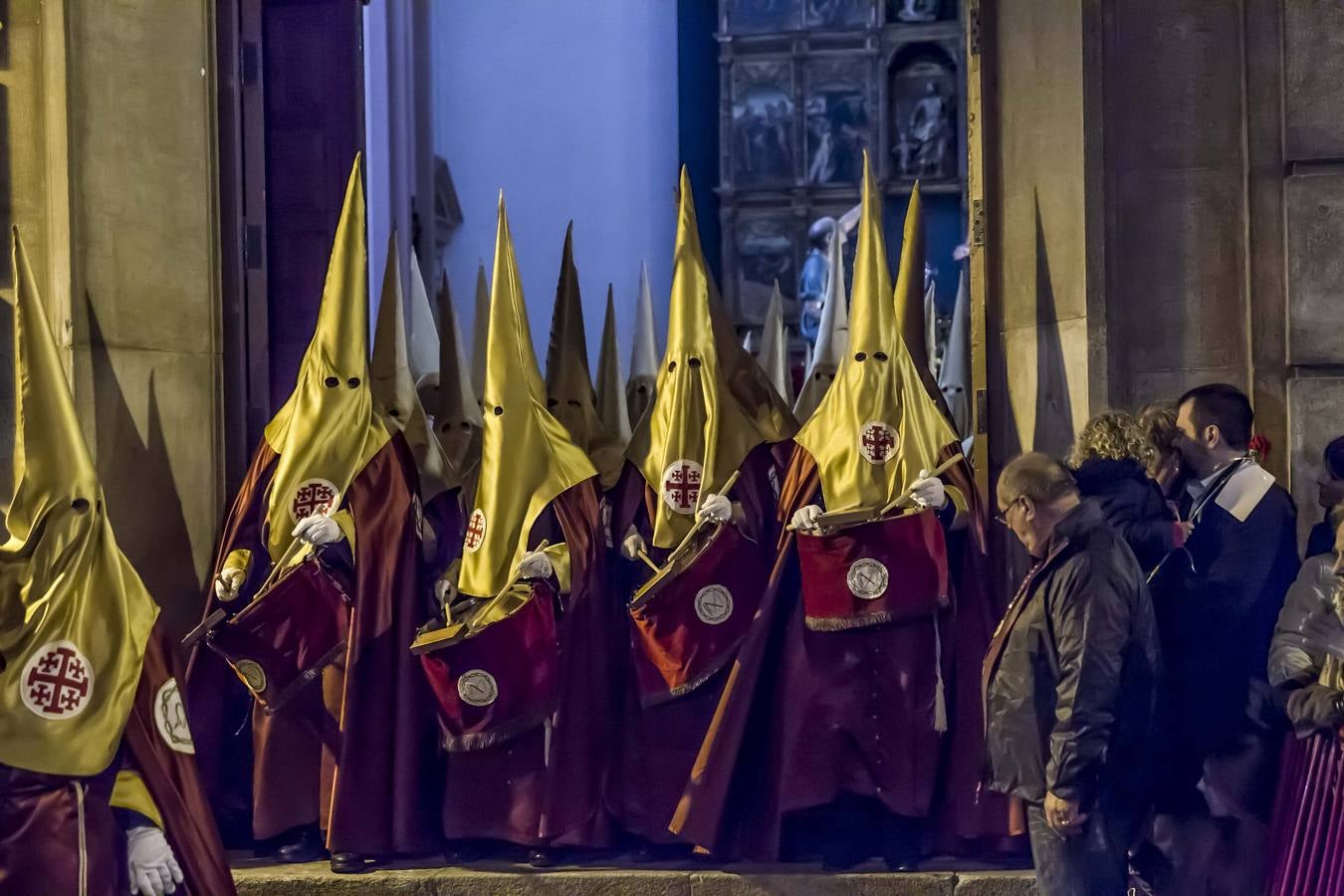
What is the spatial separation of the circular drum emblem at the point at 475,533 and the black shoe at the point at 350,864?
1061 millimetres

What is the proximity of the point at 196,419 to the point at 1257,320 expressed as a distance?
370 centimetres

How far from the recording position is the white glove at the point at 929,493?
582 cm

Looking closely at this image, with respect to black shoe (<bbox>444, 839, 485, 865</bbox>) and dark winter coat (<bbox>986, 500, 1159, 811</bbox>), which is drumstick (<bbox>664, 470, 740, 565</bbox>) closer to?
black shoe (<bbox>444, 839, 485, 865</bbox>)

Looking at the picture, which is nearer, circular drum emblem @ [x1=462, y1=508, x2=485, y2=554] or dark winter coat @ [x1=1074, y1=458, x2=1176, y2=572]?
dark winter coat @ [x1=1074, y1=458, x2=1176, y2=572]

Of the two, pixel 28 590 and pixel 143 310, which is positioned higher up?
pixel 143 310

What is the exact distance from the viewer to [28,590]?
4.44 m

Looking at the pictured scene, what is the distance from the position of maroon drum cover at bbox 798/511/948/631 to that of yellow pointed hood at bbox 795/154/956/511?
0.14m

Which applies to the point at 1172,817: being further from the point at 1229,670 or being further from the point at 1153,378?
the point at 1153,378

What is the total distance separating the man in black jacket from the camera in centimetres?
427

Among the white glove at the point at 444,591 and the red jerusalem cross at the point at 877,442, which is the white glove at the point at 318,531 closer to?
the white glove at the point at 444,591

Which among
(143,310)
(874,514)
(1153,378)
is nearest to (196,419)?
(143,310)

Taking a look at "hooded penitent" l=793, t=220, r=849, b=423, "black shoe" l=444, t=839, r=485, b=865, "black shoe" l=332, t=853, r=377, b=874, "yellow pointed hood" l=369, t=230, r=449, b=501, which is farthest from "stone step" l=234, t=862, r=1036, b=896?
"hooded penitent" l=793, t=220, r=849, b=423

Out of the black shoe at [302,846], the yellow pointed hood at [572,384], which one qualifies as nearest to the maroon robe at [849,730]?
the yellow pointed hood at [572,384]

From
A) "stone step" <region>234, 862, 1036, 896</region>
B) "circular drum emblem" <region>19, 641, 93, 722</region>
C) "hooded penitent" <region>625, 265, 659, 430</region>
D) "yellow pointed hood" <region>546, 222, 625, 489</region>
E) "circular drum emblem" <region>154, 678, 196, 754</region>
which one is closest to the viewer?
"circular drum emblem" <region>19, 641, 93, 722</region>
